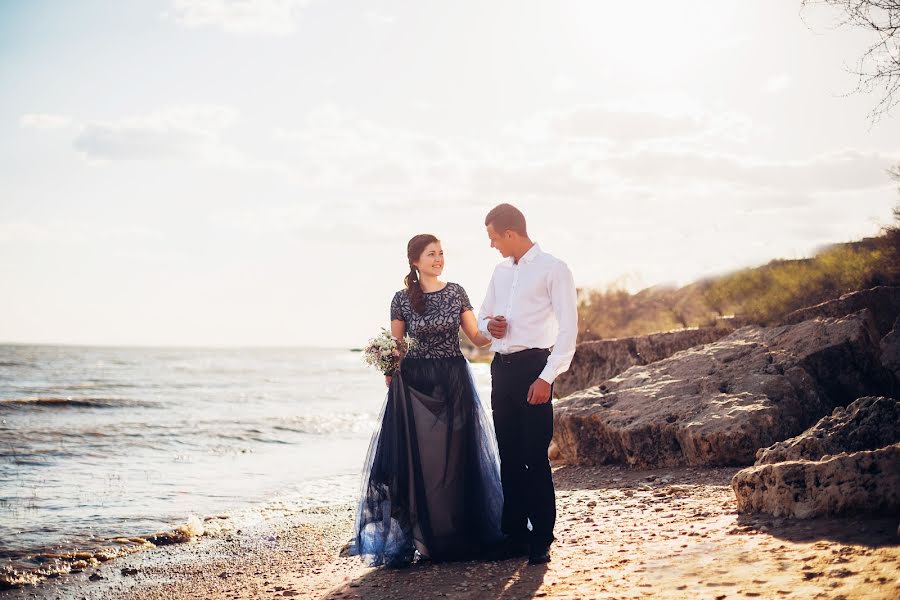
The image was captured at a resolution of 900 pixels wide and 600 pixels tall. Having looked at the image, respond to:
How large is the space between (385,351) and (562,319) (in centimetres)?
137

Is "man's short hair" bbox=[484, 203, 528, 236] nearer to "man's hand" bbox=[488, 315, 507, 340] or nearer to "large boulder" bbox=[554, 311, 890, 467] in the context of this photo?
"man's hand" bbox=[488, 315, 507, 340]

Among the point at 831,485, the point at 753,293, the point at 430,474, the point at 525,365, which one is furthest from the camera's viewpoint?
the point at 753,293

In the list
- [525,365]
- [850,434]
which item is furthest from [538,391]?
[850,434]

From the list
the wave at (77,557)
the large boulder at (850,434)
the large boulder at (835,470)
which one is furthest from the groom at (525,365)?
the wave at (77,557)

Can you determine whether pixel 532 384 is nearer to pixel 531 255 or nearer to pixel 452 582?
pixel 531 255

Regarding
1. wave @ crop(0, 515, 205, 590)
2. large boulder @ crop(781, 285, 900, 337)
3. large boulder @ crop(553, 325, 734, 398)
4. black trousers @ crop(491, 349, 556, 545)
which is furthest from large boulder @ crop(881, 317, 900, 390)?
wave @ crop(0, 515, 205, 590)

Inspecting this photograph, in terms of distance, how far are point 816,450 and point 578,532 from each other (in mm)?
1826

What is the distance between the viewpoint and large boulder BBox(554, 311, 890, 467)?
7208mm

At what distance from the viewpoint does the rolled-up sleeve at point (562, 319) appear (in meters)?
4.97

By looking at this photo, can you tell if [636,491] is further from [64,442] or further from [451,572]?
[64,442]

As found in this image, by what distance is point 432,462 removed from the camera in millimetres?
5559

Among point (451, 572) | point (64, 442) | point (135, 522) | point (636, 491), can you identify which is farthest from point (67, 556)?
point (64, 442)

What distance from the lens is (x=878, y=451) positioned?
454 centimetres

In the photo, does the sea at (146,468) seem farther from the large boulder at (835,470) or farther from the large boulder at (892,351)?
the large boulder at (892,351)
